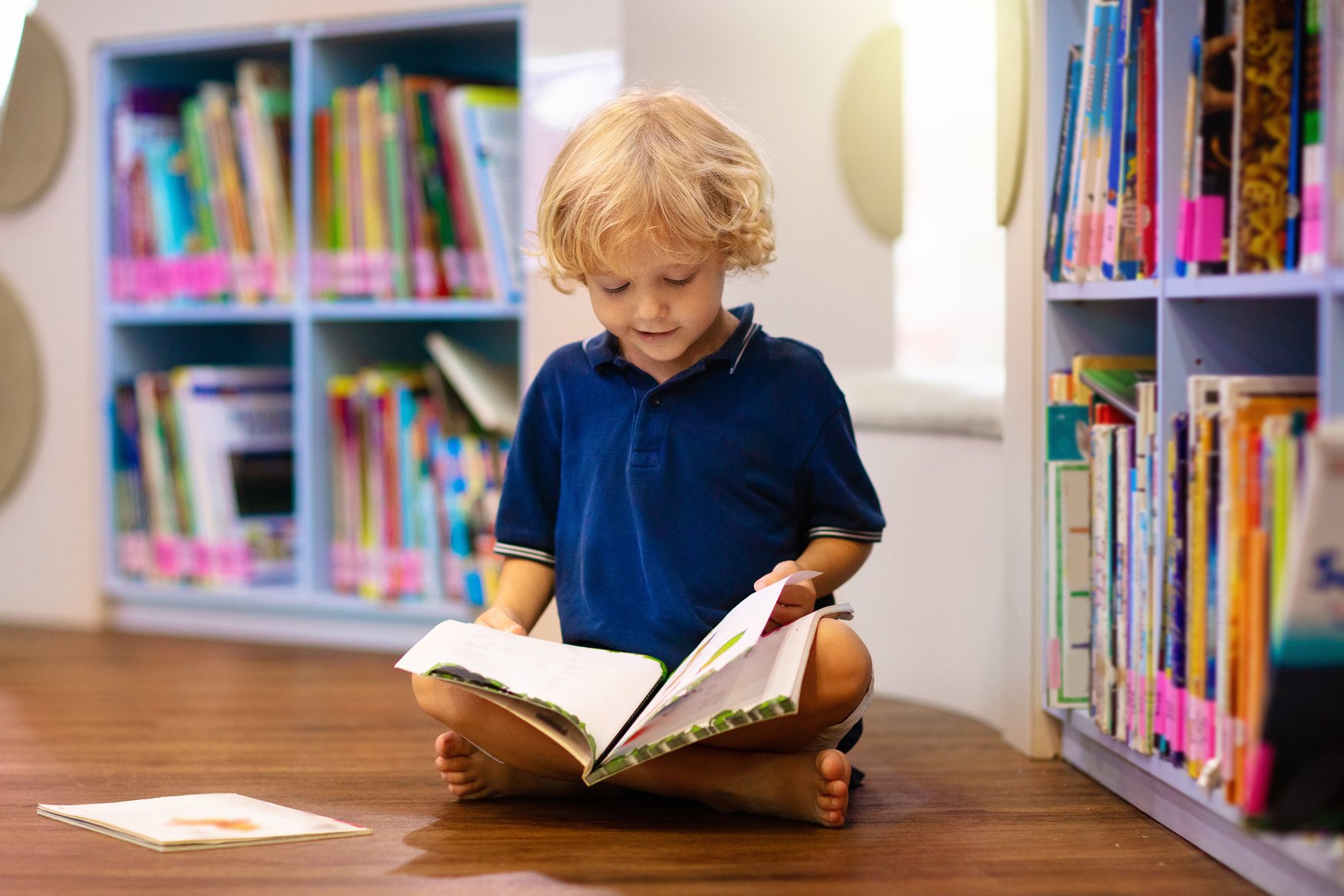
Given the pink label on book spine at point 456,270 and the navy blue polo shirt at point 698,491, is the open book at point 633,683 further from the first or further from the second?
the pink label on book spine at point 456,270

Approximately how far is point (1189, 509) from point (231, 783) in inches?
35.9

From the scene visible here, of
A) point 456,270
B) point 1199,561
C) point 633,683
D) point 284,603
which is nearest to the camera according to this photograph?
point 1199,561

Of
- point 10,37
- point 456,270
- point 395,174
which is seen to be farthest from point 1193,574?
point 10,37

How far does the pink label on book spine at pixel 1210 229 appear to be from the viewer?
44.3 inches

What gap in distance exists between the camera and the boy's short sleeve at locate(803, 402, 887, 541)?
52.7 inches

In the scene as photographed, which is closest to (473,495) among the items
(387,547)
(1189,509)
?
(387,547)

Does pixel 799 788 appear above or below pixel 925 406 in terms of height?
below

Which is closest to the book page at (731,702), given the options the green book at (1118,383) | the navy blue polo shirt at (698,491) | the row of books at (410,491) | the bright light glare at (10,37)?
the navy blue polo shirt at (698,491)

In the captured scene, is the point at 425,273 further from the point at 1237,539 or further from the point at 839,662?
the point at 1237,539

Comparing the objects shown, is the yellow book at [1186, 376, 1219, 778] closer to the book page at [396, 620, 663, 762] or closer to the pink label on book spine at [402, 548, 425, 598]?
the book page at [396, 620, 663, 762]

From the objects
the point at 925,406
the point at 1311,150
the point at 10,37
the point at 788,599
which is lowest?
the point at 788,599

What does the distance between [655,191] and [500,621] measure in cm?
41

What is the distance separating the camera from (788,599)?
1226 mm

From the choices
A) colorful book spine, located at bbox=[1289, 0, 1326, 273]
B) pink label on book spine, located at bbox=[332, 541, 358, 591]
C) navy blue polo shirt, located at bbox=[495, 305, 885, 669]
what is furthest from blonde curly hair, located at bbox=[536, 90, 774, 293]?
pink label on book spine, located at bbox=[332, 541, 358, 591]
